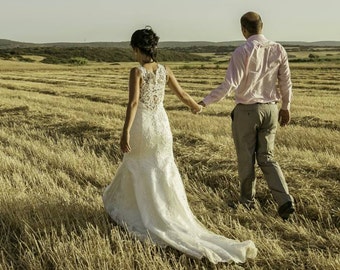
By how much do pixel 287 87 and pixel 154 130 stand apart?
155 cm

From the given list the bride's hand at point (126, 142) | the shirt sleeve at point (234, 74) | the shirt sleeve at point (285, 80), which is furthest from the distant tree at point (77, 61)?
the bride's hand at point (126, 142)

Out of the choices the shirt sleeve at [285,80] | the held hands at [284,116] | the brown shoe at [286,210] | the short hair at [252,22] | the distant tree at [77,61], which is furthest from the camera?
the distant tree at [77,61]

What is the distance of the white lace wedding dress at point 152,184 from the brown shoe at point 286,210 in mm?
924

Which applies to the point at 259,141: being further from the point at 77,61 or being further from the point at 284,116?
the point at 77,61

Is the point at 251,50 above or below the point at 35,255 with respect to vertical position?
above

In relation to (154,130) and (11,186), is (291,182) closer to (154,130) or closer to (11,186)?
(154,130)

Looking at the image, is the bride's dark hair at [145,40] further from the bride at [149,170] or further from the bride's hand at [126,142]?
the bride's hand at [126,142]

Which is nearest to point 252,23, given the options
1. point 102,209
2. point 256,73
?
point 256,73

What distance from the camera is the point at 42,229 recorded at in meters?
4.84

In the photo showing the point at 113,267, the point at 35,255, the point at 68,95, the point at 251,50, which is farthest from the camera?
the point at 68,95

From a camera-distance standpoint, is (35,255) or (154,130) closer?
(35,255)

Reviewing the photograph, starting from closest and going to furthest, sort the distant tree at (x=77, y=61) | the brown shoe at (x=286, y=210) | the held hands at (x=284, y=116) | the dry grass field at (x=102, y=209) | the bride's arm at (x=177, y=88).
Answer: the dry grass field at (x=102, y=209) → the bride's arm at (x=177, y=88) → the brown shoe at (x=286, y=210) → the held hands at (x=284, y=116) → the distant tree at (x=77, y=61)

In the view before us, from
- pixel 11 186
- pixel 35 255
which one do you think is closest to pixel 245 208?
pixel 35 255

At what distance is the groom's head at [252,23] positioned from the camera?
5.21 meters
